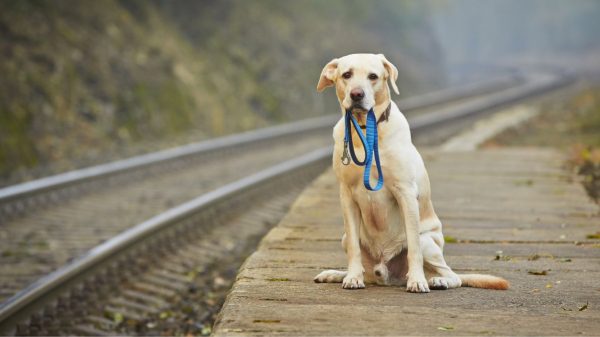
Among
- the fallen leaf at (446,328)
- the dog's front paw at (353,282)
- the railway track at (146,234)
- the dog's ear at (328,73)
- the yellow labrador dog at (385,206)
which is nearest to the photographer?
the fallen leaf at (446,328)

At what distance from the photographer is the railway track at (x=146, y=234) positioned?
585 cm

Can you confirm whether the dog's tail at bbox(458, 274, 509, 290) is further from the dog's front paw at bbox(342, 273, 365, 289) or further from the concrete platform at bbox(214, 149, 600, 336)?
the dog's front paw at bbox(342, 273, 365, 289)

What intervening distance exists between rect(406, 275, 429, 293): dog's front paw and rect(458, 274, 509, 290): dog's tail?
0.95ft

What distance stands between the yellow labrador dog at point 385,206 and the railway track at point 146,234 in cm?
207

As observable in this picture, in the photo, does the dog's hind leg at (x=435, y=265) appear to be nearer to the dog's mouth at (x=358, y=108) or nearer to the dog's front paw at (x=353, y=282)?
the dog's front paw at (x=353, y=282)

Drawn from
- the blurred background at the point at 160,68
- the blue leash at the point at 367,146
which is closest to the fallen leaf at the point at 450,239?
the blue leash at the point at 367,146

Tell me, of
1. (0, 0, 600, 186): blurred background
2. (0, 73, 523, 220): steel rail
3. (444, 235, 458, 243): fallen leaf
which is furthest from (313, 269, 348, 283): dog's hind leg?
(0, 0, 600, 186): blurred background

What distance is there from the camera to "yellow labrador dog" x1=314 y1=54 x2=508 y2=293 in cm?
365

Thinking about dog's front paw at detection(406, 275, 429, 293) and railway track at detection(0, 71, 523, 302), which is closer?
dog's front paw at detection(406, 275, 429, 293)

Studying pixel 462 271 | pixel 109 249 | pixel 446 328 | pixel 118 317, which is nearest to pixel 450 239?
pixel 462 271

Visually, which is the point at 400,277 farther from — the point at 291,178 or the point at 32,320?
the point at 291,178

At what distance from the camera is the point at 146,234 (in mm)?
7469

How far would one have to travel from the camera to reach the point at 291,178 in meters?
11.7

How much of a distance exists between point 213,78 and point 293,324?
18.7 meters
